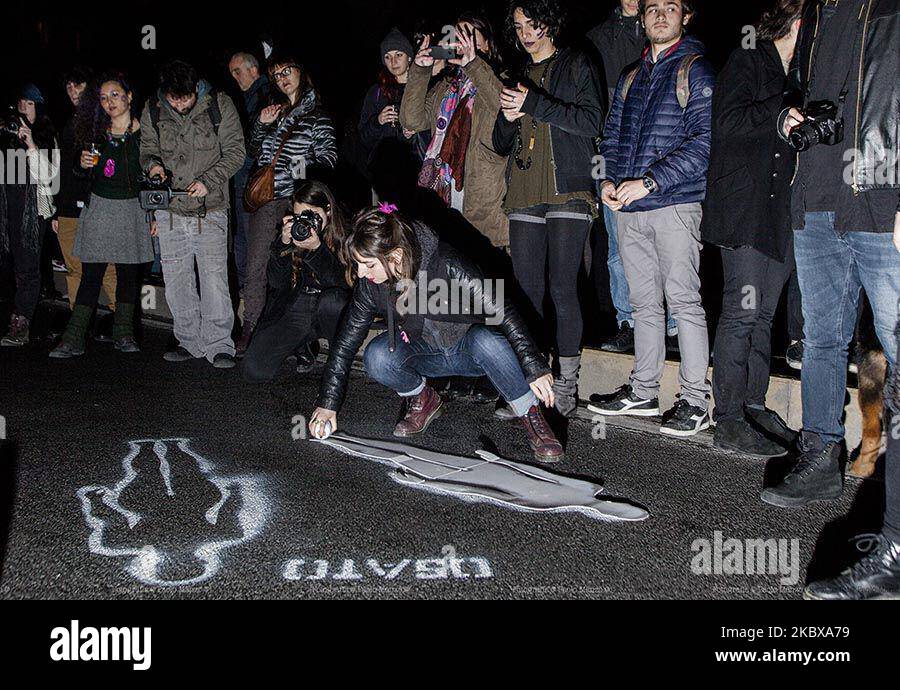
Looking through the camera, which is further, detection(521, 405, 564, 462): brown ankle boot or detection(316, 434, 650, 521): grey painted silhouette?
detection(521, 405, 564, 462): brown ankle boot

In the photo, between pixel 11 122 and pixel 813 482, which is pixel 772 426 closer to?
pixel 813 482

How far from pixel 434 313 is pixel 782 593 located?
2125 millimetres

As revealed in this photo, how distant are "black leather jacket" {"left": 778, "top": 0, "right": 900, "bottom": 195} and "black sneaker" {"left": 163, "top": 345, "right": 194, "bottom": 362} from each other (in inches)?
182

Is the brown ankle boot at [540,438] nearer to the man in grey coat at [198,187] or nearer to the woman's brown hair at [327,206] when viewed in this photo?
the woman's brown hair at [327,206]

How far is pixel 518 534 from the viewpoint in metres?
3.22

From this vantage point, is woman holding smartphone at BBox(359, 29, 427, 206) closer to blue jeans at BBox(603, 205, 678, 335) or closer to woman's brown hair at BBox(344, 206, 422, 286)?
blue jeans at BBox(603, 205, 678, 335)

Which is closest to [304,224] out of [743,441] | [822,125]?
[743,441]

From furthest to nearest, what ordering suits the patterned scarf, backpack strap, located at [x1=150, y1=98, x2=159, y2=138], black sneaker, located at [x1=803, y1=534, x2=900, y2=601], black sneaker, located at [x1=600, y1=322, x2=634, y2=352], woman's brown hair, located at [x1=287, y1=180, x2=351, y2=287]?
backpack strap, located at [x1=150, y1=98, x2=159, y2=138] → woman's brown hair, located at [x1=287, y1=180, x2=351, y2=287] → black sneaker, located at [x1=600, y1=322, x2=634, y2=352] → the patterned scarf → black sneaker, located at [x1=803, y1=534, x2=900, y2=601]

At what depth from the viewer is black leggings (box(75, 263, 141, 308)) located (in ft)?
21.5

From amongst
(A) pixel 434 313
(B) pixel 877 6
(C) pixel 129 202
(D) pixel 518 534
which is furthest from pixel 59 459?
(B) pixel 877 6

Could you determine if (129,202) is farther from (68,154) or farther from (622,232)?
(622,232)

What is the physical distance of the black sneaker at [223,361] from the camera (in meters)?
6.03

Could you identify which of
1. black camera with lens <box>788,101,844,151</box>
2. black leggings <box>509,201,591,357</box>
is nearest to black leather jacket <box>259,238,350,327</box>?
black leggings <box>509,201,591,357</box>
